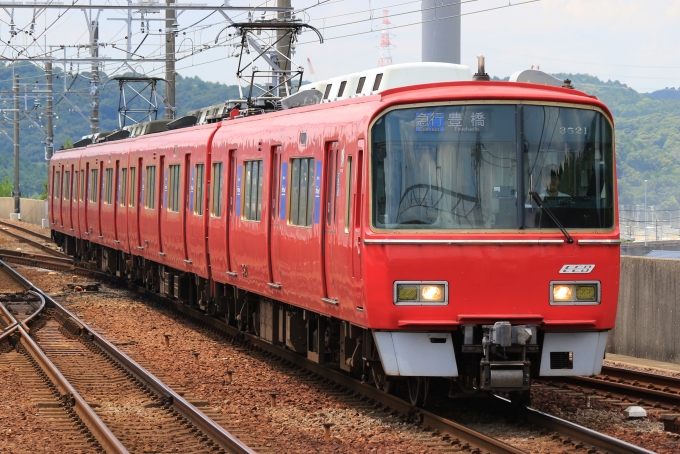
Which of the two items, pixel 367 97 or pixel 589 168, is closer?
pixel 589 168

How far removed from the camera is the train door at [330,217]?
33.5 feet

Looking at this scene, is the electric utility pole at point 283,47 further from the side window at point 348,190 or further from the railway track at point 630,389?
the side window at point 348,190

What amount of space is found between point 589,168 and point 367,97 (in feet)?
6.34

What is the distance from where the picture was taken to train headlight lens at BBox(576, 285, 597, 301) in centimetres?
904

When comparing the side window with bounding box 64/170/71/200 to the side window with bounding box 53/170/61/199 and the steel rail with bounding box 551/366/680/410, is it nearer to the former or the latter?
the side window with bounding box 53/170/61/199

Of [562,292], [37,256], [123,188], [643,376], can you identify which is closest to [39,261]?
[37,256]

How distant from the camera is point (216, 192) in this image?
15281 mm

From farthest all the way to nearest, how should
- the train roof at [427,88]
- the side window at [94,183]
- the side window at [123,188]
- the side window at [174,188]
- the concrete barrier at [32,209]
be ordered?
the concrete barrier at [32,209], the side window at [94,183], the side window at [123,188], the side window at [174,188], the train roof at [427,88]

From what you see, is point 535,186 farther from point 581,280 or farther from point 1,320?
point 1,320

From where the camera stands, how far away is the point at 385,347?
29.7 feet

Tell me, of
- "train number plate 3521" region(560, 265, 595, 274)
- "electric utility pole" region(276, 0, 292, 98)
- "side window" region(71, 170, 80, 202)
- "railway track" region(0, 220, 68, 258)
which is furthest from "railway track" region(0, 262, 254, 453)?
"railway track" region(0, 220, 68, 258)

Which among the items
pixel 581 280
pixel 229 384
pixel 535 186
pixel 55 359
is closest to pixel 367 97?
pixel 535 186

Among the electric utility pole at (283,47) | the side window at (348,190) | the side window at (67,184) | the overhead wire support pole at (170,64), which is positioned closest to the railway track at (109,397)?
the side window at (348,190)

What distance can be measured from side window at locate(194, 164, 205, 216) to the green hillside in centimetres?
6611
